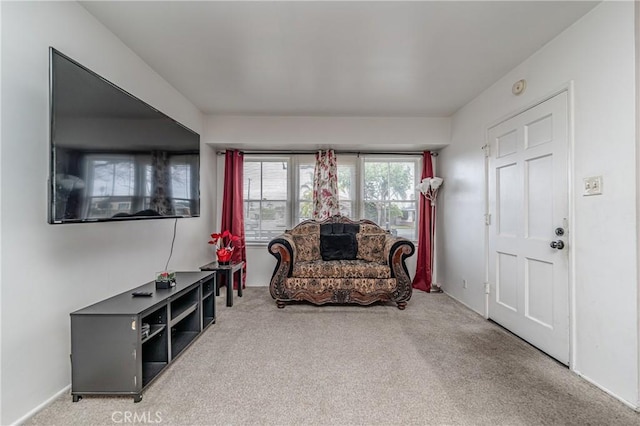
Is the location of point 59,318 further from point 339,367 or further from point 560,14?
point 560,14

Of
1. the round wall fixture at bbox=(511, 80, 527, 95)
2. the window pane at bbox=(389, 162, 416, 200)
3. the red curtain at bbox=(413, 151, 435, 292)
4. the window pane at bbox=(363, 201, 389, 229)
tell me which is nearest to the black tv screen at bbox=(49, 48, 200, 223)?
the window pane at bbox=(363, 201, 389, 229)

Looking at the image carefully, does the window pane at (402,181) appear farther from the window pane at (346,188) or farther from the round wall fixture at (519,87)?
the round wall fixture at (519,87)

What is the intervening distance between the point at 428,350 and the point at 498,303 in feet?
3.61

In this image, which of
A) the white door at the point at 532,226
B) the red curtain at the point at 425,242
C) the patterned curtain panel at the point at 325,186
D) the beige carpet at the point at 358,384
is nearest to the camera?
the beige carpet at the point at 358,384

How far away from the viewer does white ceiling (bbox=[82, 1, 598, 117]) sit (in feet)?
6.40

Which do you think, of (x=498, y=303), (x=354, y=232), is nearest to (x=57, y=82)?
(x=354, y=232)

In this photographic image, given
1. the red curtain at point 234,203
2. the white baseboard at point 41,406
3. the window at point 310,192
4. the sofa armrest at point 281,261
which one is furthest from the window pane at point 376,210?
the white baseboard at point 41,406

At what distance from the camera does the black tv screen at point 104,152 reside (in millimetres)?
1491

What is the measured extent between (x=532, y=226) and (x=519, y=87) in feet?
4.04

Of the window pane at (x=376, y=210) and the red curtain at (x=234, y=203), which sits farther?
the window pane at (x=376, y=210)

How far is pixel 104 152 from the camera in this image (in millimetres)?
1777

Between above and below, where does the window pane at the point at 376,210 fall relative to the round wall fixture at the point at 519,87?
below

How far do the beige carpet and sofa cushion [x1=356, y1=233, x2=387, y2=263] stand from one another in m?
1.18

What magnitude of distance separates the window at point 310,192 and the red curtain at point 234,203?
254mm
